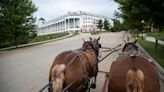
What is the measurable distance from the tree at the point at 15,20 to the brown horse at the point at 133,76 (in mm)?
28829

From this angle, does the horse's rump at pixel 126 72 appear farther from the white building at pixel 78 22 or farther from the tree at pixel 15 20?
the white building at pixel 78 22

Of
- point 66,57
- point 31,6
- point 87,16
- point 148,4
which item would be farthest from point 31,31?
point 87,16

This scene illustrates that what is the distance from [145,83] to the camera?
17.2 ft

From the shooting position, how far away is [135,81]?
17.0 ft

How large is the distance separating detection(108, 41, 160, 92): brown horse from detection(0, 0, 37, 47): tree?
94.6ft

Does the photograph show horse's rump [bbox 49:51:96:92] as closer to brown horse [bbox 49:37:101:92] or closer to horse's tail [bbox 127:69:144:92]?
brown horse [bbox 49:37:101:92]

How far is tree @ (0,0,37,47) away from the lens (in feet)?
111

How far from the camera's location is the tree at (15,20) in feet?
111

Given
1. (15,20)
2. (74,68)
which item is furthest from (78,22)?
(74,68)

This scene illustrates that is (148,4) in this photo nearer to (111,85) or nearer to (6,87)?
(6,87)

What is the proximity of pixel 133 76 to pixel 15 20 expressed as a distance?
30300 mm

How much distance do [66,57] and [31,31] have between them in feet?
100

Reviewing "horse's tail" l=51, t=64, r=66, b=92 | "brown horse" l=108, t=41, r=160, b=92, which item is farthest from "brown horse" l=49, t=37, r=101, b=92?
"brown horse" l=108, t=41, r=160, b=92

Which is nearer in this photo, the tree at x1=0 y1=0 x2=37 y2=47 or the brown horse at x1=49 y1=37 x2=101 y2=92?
the brown horse at x1=49 y1=37 x2=101 y2=92
